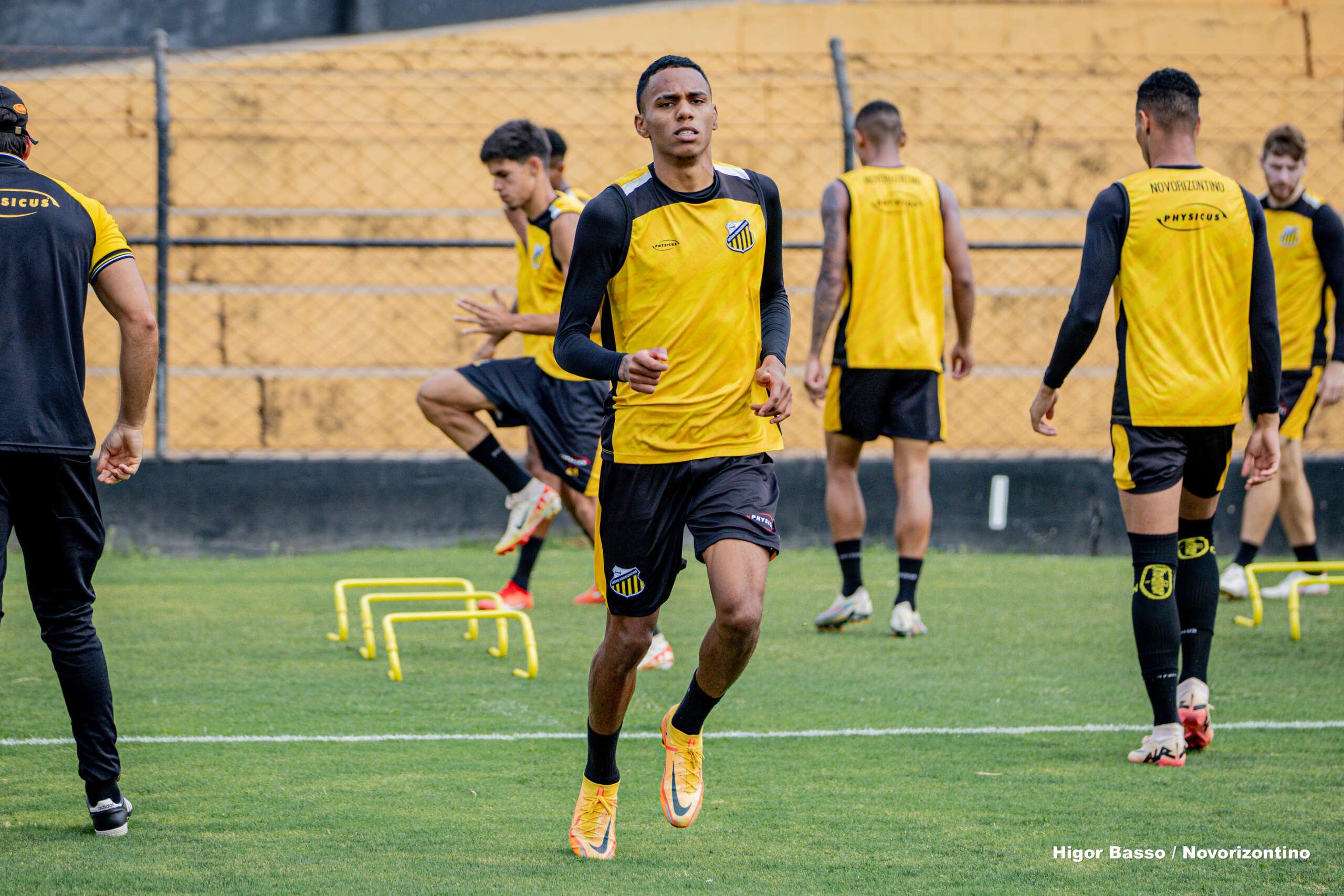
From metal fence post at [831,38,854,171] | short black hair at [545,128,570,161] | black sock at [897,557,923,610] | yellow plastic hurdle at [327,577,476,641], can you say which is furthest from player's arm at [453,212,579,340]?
metal fence post at [831,38,854,171]

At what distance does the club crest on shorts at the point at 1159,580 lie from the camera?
4.85 metres

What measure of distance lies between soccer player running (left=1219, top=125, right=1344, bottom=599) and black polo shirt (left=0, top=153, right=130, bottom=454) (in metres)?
5.38

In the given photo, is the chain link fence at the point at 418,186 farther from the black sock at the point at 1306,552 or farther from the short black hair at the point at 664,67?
the short black hair at the point at 664,67

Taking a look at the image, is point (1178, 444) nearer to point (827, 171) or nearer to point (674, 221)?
point (674, 221)

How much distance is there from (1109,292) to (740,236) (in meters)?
1.53

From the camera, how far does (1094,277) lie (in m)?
4.80

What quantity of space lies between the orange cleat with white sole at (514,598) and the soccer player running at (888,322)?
162 centimetres

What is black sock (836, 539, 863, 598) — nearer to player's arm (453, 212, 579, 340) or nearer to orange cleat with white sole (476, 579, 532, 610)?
orange cleat with white sole (476, 579, 532, 610)

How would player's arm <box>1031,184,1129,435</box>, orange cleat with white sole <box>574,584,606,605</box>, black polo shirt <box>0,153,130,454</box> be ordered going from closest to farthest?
1. black polo shirt <box>0,153,130,454</box>
2. player's arm <box>1031,184,1129,435</box>
3. orange cleat with white sole <box>574,584,606,605</box>

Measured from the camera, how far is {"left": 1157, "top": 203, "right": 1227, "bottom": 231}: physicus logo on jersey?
4.82m

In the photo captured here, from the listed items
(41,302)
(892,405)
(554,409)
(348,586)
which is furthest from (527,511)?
(41,302)

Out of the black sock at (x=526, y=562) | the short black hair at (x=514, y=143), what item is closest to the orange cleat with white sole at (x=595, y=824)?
the short black hair at (x=514, y=143)

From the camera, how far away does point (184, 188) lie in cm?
1312

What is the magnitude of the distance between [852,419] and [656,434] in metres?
3.73
